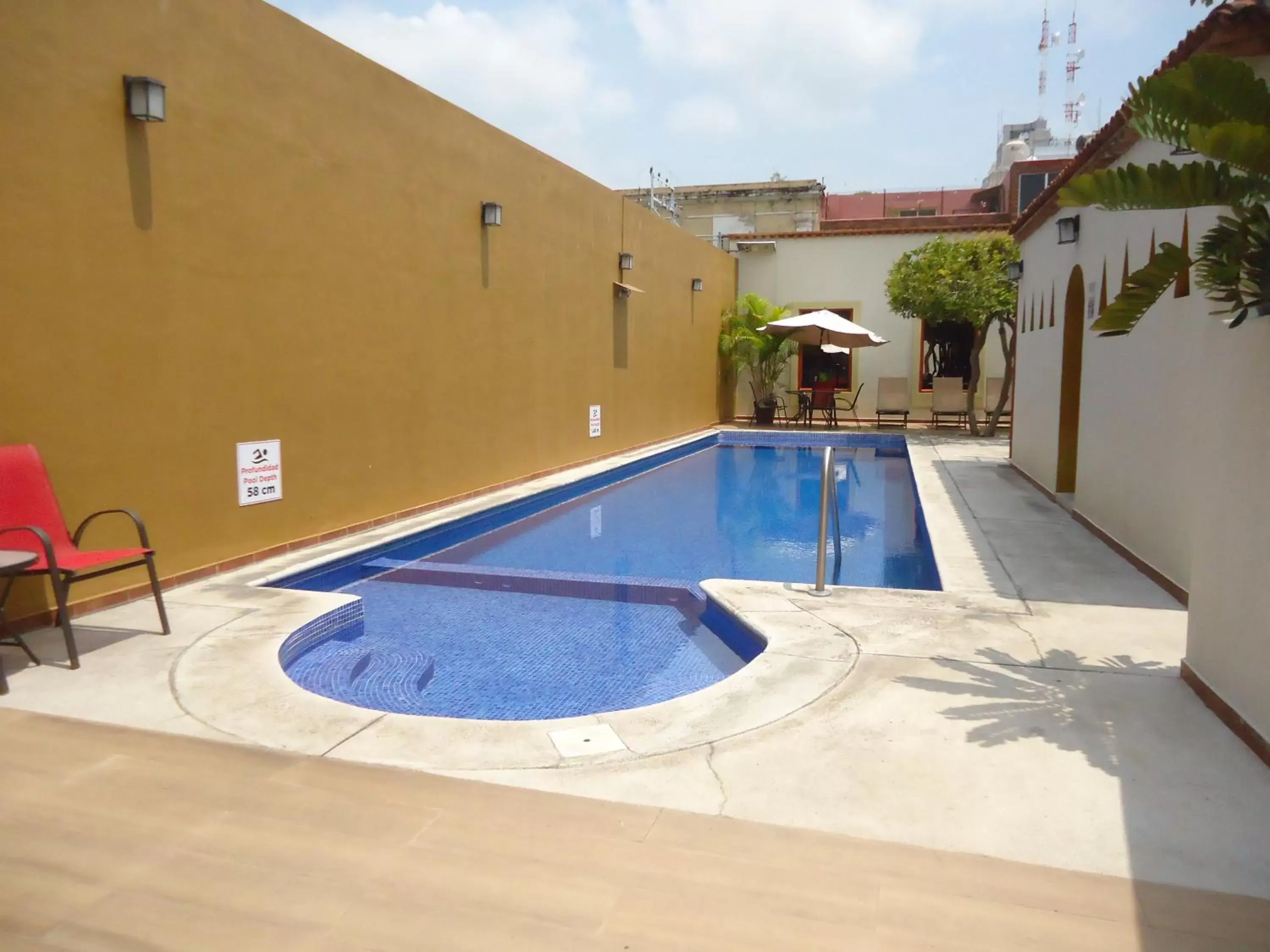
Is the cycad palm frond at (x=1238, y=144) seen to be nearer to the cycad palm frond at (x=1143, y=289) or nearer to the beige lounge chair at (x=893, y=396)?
the cycad palm frond at (x=1143, y=289)

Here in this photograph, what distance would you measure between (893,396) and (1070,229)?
10.2 meters

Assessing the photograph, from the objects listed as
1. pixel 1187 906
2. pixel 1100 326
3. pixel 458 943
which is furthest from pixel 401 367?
pixel 1187 906

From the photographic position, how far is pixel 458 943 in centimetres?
210

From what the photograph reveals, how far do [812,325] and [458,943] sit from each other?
49.6 ft

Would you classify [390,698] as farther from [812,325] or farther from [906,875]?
[812,325]

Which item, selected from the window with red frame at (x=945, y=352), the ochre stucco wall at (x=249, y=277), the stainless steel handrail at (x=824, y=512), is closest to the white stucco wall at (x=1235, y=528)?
the stainless steel handrail at (x=824, y=512)

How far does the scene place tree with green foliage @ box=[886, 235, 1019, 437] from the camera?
15219 millimetres

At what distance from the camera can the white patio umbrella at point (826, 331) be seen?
16.5m

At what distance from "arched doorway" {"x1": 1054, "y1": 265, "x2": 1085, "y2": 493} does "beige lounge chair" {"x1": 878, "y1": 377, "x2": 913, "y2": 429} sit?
9.33 m

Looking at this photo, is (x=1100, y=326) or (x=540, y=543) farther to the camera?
(x=540, y=543)

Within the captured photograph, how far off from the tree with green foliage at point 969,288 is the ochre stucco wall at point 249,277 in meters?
7.89

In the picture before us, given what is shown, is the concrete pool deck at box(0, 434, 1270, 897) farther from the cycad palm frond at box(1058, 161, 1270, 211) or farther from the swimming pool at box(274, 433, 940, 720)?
the cycad palm frond at box(1058, 161, 1270, 211)

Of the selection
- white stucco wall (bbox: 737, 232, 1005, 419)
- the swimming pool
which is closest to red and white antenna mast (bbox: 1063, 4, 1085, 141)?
white stucco wall (bbox: 737, 232, 1005, 419)

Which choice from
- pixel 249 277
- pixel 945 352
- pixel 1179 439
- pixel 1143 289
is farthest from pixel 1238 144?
pixel 945 352
